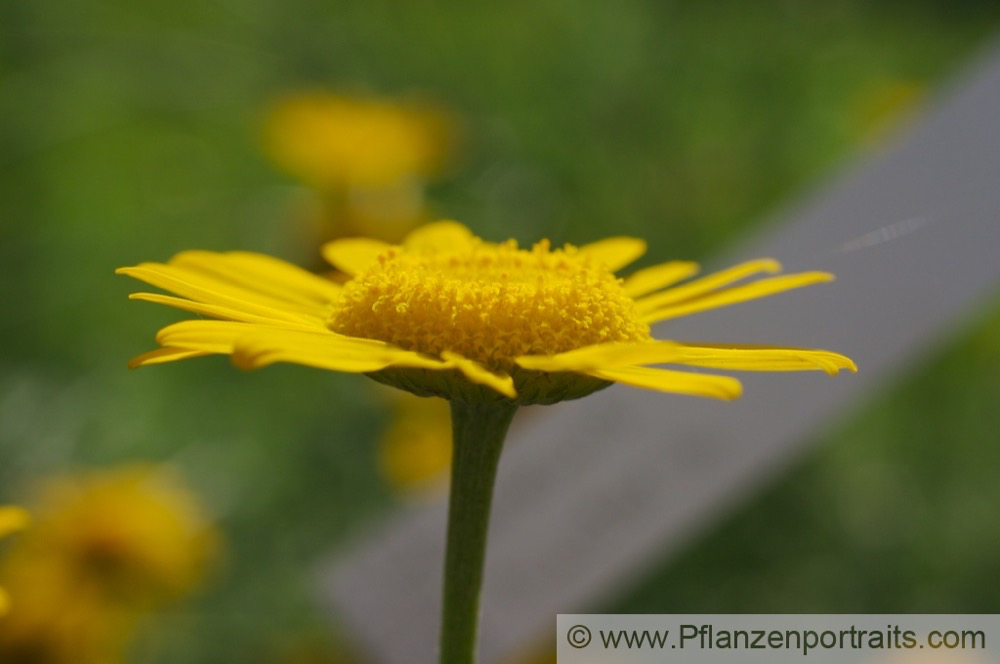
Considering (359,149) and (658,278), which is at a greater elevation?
(359,149)

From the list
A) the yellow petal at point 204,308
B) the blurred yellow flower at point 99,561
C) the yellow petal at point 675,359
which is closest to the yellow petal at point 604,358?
the yellow petal at point 675,359

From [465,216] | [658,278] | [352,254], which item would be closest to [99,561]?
[352,254]

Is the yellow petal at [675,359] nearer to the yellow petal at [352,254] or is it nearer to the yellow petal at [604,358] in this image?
the yellow petal at [604,358]

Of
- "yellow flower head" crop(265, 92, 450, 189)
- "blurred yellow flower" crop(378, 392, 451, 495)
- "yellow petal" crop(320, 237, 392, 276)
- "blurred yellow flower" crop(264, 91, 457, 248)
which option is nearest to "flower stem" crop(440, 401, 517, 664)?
"yellow petal" crop(320, 237, 392, 276)

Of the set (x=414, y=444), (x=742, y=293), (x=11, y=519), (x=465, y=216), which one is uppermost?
(x=465, y=216)

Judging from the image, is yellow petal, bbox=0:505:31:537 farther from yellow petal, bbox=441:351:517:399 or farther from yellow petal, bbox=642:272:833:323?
yellow petal, bbox=642:272:833:323

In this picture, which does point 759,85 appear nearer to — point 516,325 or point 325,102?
point 325,102

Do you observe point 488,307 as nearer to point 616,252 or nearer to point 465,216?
point 616,252
